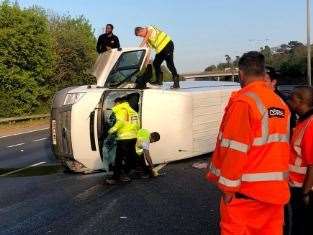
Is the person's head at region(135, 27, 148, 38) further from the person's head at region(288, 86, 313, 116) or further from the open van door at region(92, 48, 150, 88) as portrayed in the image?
the person's head at region(288, 86, 313, 116)

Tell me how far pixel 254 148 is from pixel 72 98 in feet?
25.8

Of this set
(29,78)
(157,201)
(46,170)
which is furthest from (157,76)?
(29,78)

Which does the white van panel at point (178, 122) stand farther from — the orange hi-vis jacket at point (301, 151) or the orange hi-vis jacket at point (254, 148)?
the orange hi-vis jacket at point (254, 148)

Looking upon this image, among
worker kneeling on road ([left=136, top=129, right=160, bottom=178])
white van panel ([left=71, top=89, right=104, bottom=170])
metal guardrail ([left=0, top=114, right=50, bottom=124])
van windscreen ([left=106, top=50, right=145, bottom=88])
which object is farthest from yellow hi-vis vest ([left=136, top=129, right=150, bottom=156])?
metal guardrail ([left=0, top=114, right=50, bottom=124])

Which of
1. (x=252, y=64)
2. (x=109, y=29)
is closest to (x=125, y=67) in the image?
(x=109, y=29)

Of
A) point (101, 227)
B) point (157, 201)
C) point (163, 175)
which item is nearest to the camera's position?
point (101, 227)

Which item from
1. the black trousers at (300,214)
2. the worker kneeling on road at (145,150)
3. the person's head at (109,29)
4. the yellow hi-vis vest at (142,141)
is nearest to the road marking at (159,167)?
the worker kneeling on road at (145,150)

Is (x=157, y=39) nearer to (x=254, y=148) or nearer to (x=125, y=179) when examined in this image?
(x=125, y=179)

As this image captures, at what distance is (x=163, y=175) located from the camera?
11008 mm

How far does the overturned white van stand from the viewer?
11336 millimetres

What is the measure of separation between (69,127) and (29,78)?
2549 centimetres

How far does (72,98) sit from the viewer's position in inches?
458

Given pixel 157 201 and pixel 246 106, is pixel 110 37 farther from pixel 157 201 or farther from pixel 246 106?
pixel 246 106

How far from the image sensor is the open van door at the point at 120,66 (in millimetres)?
12070
